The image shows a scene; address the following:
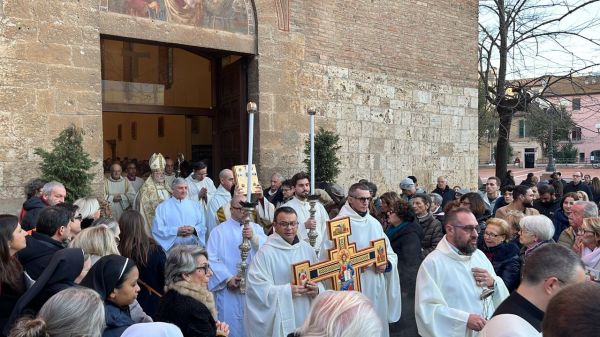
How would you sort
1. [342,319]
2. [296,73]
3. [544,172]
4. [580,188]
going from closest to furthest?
[342,319] → [296,73] → [580,188] → [544,172]

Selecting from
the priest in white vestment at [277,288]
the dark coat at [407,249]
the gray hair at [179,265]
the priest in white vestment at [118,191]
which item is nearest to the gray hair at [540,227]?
the dark coat at [407,249]

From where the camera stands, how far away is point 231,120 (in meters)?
10.8

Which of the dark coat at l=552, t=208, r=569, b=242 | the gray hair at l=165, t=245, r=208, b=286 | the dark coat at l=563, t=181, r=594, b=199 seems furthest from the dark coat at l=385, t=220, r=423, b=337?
the dark coat at l=563, t=181, r=594, b=199

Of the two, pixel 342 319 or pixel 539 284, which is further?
pixel 539 284

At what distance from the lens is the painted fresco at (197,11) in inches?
339

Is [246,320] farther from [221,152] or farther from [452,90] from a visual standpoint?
[452,90]

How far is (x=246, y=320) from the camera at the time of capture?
445 centimetres

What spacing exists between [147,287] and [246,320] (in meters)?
0.85

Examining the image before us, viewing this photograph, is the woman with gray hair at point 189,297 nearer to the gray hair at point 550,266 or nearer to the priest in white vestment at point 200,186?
the gray hair at point 550,266

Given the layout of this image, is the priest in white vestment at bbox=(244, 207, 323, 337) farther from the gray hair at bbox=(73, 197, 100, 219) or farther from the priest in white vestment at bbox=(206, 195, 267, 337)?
the gray hair at bbox=(73, 197, 100, 219)

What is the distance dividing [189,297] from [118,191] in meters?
6.75

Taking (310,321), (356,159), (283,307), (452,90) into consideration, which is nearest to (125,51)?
(356,159)

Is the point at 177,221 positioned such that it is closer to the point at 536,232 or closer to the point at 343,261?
the point at 343,261

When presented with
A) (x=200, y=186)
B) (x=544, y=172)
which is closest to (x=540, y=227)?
(x=200, y=186)
